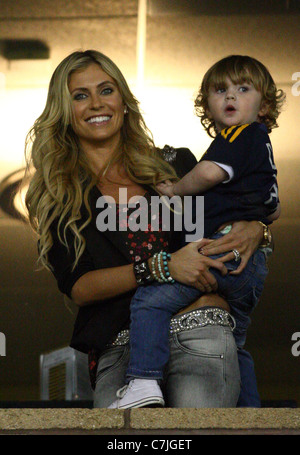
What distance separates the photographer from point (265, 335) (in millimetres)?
6125

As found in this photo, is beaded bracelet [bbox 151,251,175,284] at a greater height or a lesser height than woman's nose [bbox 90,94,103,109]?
lesser

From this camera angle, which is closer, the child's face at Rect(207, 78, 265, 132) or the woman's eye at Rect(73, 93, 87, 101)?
the child's face at Rect(207, 78, 265, 132)

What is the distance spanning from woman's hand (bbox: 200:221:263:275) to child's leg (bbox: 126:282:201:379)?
13 cm

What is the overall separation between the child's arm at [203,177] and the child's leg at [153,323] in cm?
32

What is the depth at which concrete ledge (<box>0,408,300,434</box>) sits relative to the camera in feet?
6.90

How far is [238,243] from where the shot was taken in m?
2.65

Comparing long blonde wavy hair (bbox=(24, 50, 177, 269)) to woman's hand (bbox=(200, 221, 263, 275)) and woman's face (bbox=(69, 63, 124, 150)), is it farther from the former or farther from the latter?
woman's hand (bbox=(200, 221, 263, 275))

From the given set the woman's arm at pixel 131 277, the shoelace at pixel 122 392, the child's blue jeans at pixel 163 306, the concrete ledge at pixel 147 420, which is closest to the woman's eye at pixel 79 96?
the woman's arm at pixel 131 277

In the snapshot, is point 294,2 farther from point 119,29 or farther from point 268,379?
point 268,379

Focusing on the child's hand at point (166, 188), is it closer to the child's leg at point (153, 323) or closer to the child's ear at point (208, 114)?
the child's ear at point (208, 114)

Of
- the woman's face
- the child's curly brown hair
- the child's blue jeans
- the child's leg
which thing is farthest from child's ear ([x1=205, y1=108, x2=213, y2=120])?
the child's leg

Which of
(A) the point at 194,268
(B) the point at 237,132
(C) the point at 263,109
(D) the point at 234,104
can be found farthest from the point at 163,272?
(C) the point at 263,109

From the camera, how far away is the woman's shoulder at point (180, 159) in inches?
120

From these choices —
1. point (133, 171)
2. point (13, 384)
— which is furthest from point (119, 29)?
point (13, 384)
